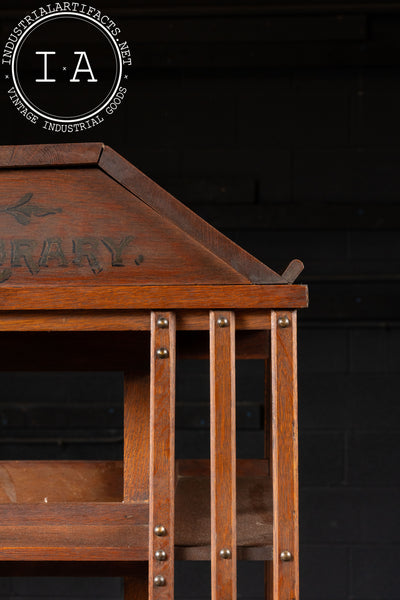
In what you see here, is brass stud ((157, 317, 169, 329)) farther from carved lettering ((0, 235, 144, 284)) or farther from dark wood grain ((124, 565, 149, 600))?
dark wood grain ((124, 565, 149, 600))

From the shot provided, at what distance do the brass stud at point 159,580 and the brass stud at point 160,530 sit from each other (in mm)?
56

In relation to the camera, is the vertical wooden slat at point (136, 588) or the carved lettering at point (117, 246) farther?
the vertical wooden slat at point (136, 588)

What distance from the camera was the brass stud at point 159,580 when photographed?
3.35 ft

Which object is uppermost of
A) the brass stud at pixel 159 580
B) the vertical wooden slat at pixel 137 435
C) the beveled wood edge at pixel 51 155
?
the beveled wood edge at pixel 51 155

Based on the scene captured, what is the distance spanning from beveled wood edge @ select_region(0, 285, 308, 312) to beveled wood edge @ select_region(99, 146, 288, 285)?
0.02 meters

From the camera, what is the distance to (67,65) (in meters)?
2.41

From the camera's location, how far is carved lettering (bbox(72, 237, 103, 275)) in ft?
3.45

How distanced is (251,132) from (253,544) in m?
1.57

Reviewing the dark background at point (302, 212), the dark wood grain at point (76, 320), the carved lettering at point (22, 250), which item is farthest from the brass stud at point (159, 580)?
the dark background at point (302, 212)

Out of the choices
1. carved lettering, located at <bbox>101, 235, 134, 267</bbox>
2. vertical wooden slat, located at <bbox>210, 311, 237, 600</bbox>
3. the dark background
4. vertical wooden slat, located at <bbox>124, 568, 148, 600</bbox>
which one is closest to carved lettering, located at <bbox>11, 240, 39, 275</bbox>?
carved lettering, located at <bbox>101, 235, 134, 267</bbox>

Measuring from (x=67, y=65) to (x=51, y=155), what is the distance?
1.48 metres

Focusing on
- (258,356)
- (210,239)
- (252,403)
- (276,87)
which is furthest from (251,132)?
(210,239)

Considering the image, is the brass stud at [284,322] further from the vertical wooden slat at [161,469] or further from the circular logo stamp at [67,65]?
the circular logo stamp at [67,65]

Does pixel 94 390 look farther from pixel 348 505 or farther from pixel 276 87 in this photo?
pixel 276 87
